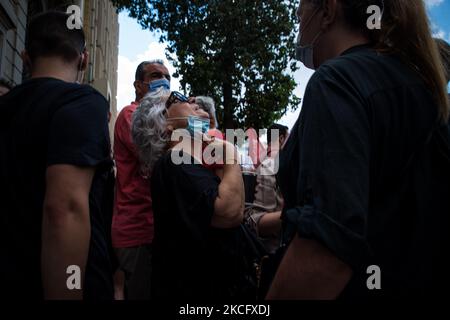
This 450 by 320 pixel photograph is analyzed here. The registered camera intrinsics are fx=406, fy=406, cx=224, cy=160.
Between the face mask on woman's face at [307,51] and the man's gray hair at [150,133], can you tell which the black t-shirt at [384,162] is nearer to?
the face mask on woman's face at [307,51]

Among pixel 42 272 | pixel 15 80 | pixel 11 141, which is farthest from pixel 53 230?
pixel 15 80

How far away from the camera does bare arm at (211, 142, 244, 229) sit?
220 cm

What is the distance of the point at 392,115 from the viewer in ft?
3.49

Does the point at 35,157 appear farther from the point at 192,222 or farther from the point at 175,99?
the point at 175,99

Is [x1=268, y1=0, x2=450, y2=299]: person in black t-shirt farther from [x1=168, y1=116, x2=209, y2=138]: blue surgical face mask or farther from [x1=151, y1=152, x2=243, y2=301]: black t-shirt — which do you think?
[x1=168, y1=116, x2=209, y2=138]: blue surgical face mask

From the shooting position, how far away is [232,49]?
16.1m

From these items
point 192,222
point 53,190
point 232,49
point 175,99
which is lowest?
point 192,222

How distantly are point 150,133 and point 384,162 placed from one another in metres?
1.90

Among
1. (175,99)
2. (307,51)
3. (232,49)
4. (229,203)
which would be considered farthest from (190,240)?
(232,49)

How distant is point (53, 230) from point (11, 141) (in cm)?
41

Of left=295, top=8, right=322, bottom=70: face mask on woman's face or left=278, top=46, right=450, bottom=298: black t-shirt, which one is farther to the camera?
left=295, top=8, right=322, bottom=70: face mask on woman's face

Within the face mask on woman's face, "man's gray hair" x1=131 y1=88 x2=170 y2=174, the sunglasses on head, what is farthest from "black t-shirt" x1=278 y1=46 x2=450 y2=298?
the sunglasses on head

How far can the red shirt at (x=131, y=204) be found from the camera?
9.52 feet

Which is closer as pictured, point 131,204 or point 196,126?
point 196,126
